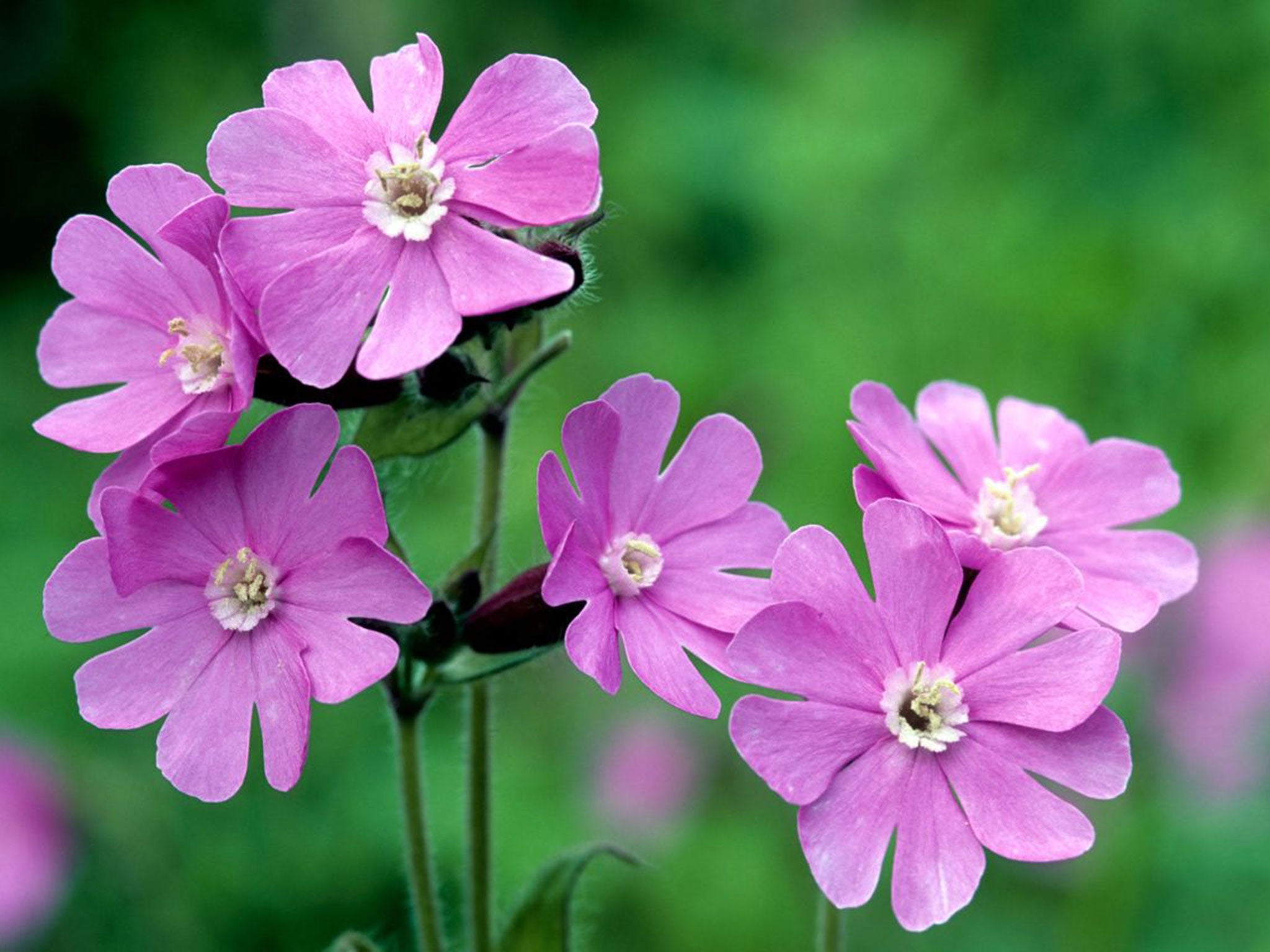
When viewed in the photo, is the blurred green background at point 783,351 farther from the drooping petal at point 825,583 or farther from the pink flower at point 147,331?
the drooping petal at point 825,583

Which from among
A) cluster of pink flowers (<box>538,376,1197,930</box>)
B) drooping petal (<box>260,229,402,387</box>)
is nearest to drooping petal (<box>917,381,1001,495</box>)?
cluster of pink flowers (<box>538,376,1197,930</box>)

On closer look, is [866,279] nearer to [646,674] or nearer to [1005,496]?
[1005,496]

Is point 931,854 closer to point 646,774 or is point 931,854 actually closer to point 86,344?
point 86,344

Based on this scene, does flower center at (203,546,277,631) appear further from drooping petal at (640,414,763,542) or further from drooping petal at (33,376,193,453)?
drooping petal at (640,414,763,542)

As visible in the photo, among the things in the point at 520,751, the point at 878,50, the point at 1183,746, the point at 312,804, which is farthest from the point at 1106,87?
the point at 312,804

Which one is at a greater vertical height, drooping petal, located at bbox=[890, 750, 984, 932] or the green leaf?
drooping petal, located at bbox=[890, 750, 984, 932]

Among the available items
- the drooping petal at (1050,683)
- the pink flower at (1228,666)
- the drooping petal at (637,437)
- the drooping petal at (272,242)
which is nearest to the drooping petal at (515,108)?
the drooping petal at (272,242)
